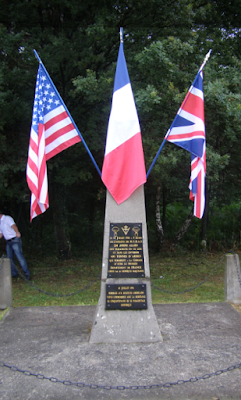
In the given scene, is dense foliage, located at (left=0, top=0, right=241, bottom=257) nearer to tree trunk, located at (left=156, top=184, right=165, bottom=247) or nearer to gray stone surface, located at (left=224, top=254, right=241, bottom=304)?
tree trunk, located at (left=156, top=184, right=165, bottom=247)

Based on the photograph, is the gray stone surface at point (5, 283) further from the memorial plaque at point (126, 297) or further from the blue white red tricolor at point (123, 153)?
the blue white red tricolor at point (123, 153)

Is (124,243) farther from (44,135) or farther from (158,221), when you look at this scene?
(158,221)

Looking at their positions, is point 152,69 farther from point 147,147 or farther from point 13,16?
point 13,16

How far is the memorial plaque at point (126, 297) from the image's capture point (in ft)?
16.3

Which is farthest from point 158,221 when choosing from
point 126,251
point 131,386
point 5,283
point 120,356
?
point 131,386

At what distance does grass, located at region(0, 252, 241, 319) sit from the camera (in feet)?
26.0

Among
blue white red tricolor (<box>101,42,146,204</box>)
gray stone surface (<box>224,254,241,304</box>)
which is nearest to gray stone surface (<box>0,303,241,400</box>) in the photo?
gray stone surface (<box>224,254,241,304</box>)

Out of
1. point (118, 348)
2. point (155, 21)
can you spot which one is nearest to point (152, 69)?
point (155, 21)

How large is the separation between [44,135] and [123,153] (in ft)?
3.92

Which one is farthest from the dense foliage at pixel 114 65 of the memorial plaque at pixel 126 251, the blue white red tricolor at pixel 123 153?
the memorial plaque at pixel 126 251

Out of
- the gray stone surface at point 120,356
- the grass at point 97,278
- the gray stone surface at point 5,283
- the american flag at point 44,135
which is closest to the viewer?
the gray stone surface at point 120,356

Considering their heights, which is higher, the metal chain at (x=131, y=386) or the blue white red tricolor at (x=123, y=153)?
the blue white red tricolor at (x=123, y=153)

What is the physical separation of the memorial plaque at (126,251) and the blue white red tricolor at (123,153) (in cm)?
40

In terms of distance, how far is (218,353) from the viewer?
455cm
